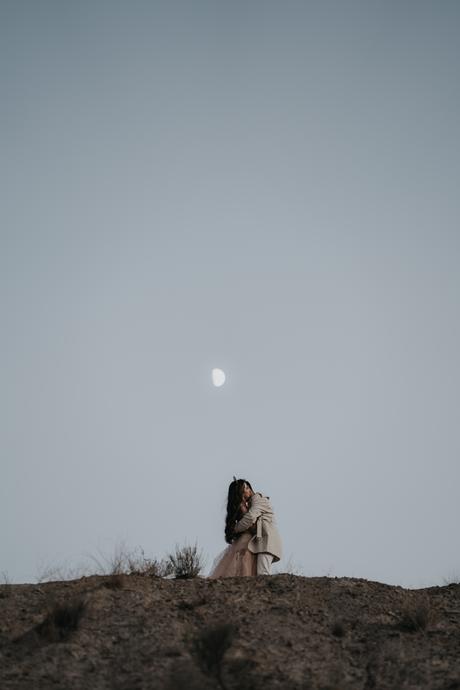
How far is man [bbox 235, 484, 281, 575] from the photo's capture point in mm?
10602

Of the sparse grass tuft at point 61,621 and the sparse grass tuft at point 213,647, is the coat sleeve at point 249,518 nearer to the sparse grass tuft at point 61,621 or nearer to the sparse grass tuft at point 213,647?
the sparse grass tuft at point 213,647

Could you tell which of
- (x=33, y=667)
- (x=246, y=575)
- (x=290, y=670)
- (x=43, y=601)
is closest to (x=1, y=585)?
(x=43, y=601)

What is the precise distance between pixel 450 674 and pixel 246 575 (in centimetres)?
406

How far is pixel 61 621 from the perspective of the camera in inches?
302

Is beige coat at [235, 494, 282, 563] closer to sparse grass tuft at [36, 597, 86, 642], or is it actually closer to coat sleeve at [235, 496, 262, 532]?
coat sleeve at [235, 496, 262, 532]

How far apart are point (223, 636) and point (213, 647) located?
0.59 feet

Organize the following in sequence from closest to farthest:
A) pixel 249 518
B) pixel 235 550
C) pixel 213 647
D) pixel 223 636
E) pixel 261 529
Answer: pixel 213 647
pixel 223 636
pixel 249 518
pixel 261 529
pixel 235 550

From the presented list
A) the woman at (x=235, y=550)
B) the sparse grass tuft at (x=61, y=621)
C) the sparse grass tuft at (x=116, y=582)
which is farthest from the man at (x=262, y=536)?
the sparse grass tuft at (x=61, y=621)

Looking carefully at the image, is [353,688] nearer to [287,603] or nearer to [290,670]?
[290,670]

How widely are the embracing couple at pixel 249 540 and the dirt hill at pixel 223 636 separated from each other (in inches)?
39.5

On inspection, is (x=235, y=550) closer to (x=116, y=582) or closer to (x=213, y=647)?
(x=116, y=582)

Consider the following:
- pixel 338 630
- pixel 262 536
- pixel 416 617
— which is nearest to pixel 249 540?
pixel 262 536

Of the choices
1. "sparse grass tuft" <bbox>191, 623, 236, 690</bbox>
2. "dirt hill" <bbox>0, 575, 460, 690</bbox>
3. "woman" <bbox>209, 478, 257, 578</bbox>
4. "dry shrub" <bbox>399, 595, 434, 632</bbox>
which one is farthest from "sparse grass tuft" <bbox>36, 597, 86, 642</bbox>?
"dry shrub" <bbox>399, 595, 434, 632</bbox>

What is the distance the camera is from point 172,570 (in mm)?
10805
